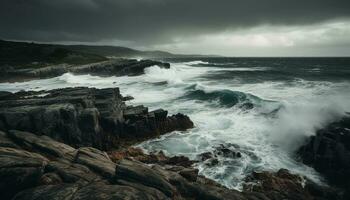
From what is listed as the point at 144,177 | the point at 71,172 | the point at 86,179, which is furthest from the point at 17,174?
the point at 144,177

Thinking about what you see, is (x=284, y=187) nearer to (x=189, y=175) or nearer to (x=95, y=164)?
(x=189, y=175)

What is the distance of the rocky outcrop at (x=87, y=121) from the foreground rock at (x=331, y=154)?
9476 millimetres

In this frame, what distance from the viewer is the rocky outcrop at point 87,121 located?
57.4ft

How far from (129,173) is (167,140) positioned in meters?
10.4

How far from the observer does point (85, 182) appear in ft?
35.0

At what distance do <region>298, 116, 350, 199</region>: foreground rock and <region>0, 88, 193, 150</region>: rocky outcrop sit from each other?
9.48 meters

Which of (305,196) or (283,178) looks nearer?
(305,196)

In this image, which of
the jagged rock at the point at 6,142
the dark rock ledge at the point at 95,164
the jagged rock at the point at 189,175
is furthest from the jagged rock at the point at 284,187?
the jagged rock at the point at 6,142

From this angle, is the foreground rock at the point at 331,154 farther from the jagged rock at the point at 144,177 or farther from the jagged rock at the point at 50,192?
the jagged rock at the point at 50,192

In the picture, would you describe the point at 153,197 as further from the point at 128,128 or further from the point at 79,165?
the point at 128,128

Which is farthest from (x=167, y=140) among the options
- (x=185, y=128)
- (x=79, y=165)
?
(x=79, y=165)

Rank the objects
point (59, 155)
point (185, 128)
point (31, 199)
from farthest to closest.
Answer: point (185, 128), point (59, 155), point (31, 199)

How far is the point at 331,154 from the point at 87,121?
48.3 feet

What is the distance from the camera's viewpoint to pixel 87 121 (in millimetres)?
19391
